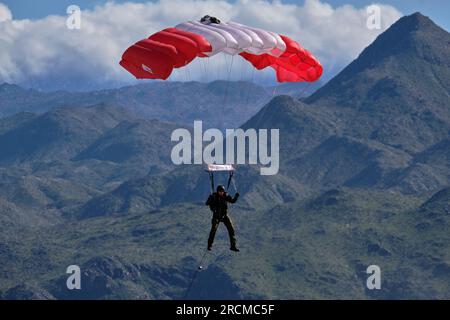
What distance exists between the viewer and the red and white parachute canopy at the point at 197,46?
9969 centimetres

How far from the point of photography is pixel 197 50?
10019cm

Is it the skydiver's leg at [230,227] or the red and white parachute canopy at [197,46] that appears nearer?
the skydiver's leg at [230,227]

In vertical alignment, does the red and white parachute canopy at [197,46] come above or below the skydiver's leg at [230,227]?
above

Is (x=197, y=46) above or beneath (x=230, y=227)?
above

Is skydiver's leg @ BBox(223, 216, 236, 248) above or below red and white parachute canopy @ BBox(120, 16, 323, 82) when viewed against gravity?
below

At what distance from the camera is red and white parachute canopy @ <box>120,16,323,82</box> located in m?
99.7

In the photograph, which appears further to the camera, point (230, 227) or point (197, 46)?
point (197, 46)

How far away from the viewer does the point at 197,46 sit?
100m

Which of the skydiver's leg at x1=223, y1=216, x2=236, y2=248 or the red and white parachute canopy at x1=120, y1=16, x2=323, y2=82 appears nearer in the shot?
the skydiver's leg at x1=223, y1=216, x2=236, y2=248
